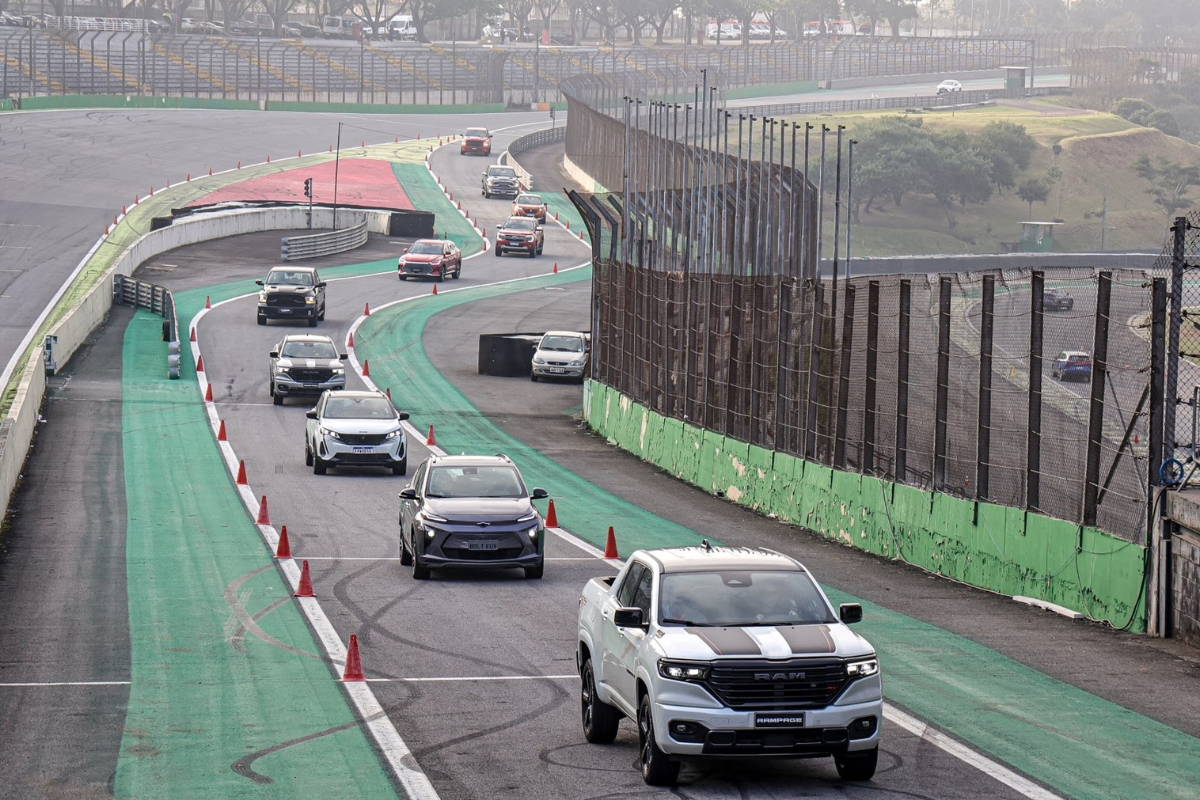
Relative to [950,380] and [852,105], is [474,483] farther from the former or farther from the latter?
[852,105]

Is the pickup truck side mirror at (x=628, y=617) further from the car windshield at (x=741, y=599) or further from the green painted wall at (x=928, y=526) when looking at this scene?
the green painted wall at (x=928, y=526)

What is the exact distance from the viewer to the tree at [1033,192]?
521 feet

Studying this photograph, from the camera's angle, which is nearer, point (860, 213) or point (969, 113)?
point (860, 213)

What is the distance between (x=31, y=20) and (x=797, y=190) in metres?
127

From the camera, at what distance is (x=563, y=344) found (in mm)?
50344

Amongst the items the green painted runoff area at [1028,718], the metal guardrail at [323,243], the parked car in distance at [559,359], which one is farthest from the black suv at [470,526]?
the metal guardrail at [323,243]

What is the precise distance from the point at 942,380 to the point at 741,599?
10.9 meters

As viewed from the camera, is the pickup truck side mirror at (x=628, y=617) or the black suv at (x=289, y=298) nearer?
the pickup truck side mirror at (x=628, y=617)

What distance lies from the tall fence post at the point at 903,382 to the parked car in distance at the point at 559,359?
25916 mm

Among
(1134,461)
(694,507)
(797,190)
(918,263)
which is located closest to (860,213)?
(918,263)

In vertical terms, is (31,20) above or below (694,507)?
above

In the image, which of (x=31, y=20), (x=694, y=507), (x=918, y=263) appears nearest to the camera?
(x=694, y=507)

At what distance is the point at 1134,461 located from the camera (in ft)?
58.2

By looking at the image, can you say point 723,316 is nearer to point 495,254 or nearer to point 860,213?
point 495,254
